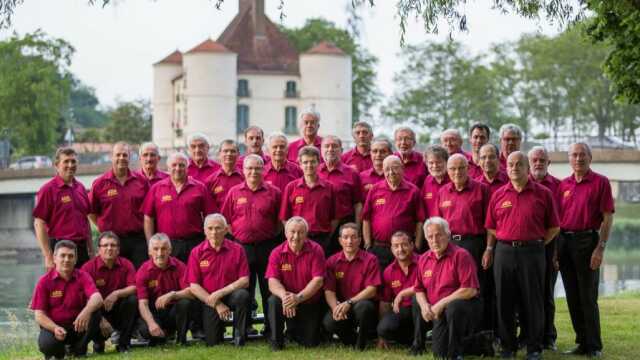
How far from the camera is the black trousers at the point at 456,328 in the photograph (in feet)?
32.8

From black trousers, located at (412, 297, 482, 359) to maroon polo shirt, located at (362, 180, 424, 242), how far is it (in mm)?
1164

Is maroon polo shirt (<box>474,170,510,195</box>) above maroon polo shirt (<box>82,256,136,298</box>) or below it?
above

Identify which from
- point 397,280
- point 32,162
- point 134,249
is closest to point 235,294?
point 134,249

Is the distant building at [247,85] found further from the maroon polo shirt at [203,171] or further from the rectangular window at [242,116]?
the maroon polo shirt at [203,171]

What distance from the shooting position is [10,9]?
30.6 feet

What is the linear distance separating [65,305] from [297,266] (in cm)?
212

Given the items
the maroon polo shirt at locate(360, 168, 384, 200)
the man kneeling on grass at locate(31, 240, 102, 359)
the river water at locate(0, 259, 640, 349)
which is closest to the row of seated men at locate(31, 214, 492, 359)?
the man kneeling on grass at locate(31, 240, 102, 359)

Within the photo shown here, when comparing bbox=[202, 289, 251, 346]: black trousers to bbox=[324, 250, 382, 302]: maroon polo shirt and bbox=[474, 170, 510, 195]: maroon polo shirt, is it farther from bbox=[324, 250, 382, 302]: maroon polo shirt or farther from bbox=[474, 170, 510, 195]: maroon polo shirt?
bbox=[474, 170, 510, 195]: maroon polo shirt

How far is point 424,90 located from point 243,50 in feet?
51.8

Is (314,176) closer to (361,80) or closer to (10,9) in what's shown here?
(10,9)

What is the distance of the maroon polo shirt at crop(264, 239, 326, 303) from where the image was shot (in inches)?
426

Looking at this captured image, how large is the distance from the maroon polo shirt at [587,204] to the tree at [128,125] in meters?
72.2

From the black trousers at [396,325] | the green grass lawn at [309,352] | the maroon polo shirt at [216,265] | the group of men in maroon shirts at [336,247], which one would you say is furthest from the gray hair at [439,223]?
the maroon polo shirt at [216,265]

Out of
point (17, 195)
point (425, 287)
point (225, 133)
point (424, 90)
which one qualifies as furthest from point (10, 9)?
point (225, 133)
